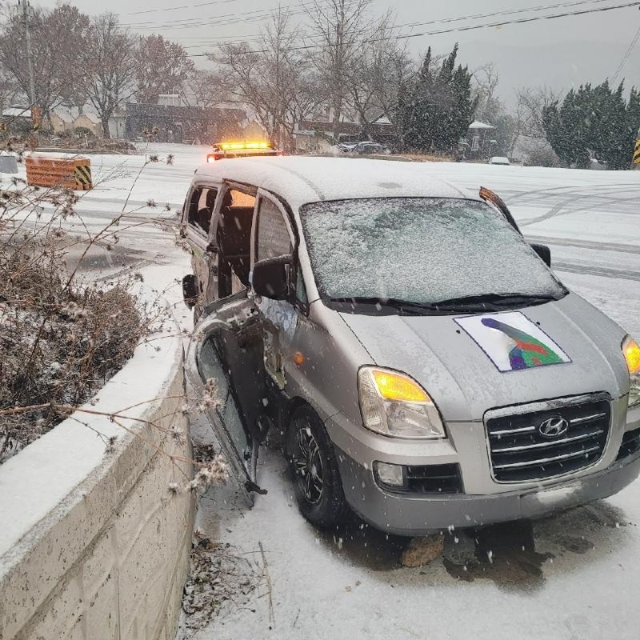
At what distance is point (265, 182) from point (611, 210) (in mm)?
15630

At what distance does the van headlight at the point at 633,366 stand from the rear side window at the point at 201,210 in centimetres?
380

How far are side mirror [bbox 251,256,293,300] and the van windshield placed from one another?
0.66 ft

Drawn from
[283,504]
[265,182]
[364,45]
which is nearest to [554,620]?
[283,504]

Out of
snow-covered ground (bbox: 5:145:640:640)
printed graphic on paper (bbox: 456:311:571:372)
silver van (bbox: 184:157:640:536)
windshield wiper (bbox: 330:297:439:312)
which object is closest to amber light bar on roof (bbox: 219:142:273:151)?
silver van (bbox: 184:157:640:536)

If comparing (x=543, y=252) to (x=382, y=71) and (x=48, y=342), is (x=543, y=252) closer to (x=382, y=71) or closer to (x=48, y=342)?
(x=48, y=342)

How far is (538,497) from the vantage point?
265cm

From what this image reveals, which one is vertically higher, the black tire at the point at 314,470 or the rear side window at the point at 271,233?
the rear side window at the point at 271,233

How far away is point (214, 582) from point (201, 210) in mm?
3966

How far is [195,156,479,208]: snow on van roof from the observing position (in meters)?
Result: 3.71

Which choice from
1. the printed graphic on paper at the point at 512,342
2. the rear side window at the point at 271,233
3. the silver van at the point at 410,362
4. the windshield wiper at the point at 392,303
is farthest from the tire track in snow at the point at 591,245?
the windshield wiper at the point at 392,303

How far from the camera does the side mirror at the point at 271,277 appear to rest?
127 inches

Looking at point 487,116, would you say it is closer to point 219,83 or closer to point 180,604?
point 219,83

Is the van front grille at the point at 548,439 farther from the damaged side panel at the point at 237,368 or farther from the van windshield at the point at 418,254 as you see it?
the damaged side panel at the point at 237,368

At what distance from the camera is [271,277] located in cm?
326
